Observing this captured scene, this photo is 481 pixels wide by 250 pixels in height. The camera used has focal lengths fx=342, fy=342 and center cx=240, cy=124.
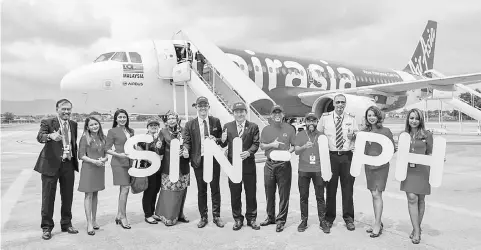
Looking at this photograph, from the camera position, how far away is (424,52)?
77.5 ft

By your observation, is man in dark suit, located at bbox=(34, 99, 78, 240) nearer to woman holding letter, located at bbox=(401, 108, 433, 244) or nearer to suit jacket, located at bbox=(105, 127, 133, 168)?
suit jacket, located at bbox=(105, 127, 133, 168)

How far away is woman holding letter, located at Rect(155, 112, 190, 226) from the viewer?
4.38 meters

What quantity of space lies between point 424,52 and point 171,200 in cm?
2428

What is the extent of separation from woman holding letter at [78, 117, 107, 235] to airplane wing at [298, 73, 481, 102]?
10608mm

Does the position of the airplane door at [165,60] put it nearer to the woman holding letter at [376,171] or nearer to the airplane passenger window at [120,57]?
the airplane passenger window at [120,57]

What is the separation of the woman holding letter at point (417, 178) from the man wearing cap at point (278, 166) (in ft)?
4.37

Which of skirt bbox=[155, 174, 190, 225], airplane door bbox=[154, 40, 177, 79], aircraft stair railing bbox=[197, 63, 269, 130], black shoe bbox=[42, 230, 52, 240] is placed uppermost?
airplane door bbox=[154, 40, 177, 79]

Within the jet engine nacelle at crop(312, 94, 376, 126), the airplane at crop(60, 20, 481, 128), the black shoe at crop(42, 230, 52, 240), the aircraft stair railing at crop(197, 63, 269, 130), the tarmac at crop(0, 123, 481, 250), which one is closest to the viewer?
the tarmac at crop(0, 123, 481, 250)

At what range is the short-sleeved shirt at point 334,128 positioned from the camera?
426cm

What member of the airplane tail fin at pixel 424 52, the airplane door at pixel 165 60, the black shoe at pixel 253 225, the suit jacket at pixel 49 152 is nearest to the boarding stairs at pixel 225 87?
the airplane door at pixel 165 60

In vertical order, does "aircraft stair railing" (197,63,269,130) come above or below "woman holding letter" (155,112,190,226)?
above

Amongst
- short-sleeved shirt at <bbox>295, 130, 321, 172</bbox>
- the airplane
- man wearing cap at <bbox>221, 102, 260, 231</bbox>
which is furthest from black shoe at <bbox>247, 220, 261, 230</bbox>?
the airplane

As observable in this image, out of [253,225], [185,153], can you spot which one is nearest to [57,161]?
[185,153]

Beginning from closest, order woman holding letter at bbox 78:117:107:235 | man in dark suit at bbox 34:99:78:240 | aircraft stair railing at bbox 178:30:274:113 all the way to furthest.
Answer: man in dark suit at bbox 34:99:78:240 → woman holding letter at bbox 78:117:107:235 → aircraft stair railing at bbox 178:30:274:113
